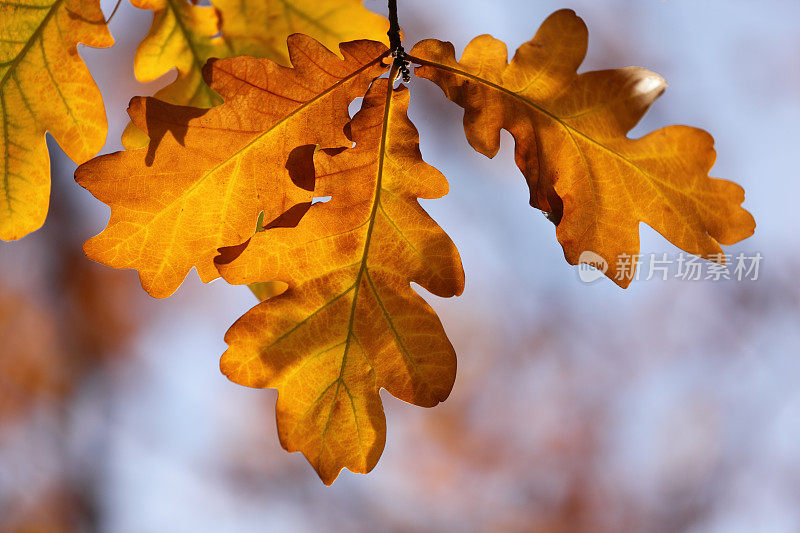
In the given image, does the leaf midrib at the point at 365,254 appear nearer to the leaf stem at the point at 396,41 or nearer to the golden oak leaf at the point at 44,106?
the leaf stem at the point at 396,41

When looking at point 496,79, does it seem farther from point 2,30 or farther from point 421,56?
point 2,30

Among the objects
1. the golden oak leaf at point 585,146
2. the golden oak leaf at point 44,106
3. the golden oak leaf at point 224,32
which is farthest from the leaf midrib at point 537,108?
the golden oak leaf at point 44,106

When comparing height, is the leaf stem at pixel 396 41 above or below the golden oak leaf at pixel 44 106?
above

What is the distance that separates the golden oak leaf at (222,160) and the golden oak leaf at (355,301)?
0.03 metres

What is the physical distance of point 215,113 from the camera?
0.66 m

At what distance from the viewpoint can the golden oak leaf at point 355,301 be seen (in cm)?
71

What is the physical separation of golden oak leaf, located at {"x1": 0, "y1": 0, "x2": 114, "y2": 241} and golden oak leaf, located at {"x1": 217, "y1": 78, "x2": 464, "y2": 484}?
260mm

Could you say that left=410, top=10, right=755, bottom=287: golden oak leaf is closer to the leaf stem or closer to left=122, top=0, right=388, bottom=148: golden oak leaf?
the leaf stem

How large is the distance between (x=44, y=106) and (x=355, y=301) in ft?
1.53

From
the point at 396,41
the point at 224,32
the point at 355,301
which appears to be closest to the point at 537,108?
the point at 396,41

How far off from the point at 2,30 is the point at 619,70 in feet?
2.46

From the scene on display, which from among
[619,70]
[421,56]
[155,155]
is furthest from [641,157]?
[155,155]

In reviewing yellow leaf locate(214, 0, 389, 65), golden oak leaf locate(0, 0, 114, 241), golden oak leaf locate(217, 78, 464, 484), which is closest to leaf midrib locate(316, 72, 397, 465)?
golden oak leaf locate(217, 78, 464, 484)

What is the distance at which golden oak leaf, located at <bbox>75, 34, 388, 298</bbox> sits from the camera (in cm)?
66
